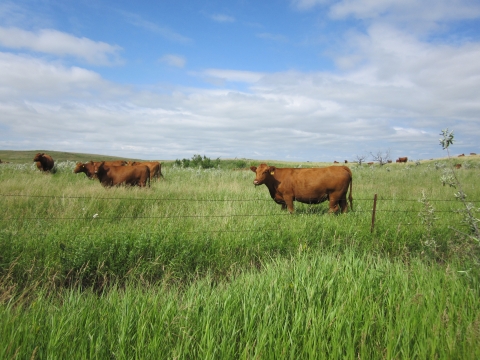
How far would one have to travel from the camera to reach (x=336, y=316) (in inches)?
122

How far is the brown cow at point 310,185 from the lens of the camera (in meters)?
9.13

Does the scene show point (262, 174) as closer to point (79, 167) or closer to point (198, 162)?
point (79, 167)

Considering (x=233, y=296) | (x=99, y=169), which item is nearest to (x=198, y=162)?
(x=99, y=169)

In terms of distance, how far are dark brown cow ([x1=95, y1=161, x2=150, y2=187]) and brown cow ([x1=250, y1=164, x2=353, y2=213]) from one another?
6384mm

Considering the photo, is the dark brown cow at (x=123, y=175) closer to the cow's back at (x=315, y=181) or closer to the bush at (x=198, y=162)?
the cow's back at (x=315, y=181)

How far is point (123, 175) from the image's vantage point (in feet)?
44.6

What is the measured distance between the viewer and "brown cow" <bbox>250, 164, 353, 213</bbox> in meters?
9.13

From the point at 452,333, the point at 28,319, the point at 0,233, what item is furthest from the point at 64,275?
the point at 452,333

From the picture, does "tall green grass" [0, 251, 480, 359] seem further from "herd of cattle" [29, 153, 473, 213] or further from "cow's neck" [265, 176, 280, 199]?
"cow's neck" [265, 176, 280, 199]

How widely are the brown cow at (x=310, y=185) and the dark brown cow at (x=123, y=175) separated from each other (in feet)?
20.9

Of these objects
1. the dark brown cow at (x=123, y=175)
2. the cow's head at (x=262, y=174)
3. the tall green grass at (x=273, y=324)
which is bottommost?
the tall green grass at (x=273, y=324)

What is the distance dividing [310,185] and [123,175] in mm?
8253

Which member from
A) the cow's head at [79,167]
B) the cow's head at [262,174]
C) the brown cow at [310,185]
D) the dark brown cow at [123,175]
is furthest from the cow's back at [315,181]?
the cow's head at [79,167]

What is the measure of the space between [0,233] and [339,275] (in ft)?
18.1
